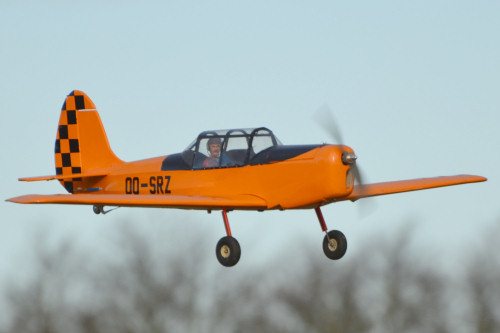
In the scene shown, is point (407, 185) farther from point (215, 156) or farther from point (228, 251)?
point (228, 251)

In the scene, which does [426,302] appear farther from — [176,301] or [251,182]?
[251,182]

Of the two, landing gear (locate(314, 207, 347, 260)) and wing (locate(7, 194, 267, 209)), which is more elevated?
wing (locate(7, 194, 267, 209))

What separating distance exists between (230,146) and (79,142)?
5.31 metres

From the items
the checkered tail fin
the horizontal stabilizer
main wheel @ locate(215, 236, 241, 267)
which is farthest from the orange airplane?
the checkered tail fin

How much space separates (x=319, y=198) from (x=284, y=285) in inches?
800

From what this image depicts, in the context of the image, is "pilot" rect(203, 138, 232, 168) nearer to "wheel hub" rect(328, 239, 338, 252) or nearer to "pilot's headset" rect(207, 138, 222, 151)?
"pilot's headset" rect(207, 138, 222, 151)

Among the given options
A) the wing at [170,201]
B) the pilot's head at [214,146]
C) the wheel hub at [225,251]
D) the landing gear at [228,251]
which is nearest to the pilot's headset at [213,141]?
the pilot's head at [214,146]

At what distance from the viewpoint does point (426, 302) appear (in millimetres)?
36406

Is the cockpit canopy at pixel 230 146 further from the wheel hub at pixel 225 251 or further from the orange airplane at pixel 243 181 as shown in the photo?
the wheel hub at pixel 225 251

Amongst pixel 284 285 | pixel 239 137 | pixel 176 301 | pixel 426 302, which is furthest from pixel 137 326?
pixel 239 137

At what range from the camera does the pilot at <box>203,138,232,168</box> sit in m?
21.0

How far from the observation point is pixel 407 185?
22.3 m

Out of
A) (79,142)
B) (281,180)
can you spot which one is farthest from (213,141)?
(79,142)

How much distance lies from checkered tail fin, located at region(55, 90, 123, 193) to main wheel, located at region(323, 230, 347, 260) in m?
5.39
